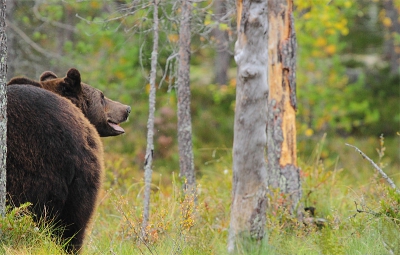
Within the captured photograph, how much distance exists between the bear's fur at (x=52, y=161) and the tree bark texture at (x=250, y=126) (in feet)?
4.40

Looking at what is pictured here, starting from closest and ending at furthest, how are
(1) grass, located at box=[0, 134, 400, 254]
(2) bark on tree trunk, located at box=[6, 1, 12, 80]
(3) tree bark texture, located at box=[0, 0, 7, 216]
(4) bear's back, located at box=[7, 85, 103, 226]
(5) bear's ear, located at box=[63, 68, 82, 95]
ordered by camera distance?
(3) tree bark texture, located at box=[0, 0, 7, 216], (1) grass, located at box=[0, 134, 400, 254], (4) bear's back, located at box=[7, 85, 103, 226], (5) bear's ear, located at box=[63, 68, 82, 95], (2) bark on tree trunk, located at box=[6, 1, 12, 80]

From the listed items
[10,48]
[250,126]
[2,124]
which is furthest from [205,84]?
[2,124]

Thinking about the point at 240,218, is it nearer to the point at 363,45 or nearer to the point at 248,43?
the point at 248,43

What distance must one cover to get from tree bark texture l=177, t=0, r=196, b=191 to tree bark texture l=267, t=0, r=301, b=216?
3.03 ft

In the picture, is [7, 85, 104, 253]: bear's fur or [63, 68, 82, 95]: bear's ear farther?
[63, 68, 82, 95]: bear's ear

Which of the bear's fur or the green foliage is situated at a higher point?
the bear's fur

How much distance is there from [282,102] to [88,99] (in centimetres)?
218

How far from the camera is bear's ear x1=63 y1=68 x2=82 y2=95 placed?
18.2 ft

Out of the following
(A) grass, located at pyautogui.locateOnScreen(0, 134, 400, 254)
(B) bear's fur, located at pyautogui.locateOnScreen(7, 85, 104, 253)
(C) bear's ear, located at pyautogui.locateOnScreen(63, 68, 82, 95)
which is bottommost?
(A) grass, located at pyautogui.locateOnScreen(0, 134, 400, 254)

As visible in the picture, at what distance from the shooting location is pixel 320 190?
6.95 metres

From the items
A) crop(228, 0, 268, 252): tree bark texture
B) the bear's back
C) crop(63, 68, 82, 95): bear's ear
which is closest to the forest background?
crop(228, 0, 268, 252): tree bark texture

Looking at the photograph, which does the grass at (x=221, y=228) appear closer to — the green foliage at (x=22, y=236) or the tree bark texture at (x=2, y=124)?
the green foliage at (x=22, y=236)

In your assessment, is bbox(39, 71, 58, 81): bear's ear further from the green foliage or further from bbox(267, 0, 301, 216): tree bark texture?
bbox(267, 0, 301, 216): tree bark texture

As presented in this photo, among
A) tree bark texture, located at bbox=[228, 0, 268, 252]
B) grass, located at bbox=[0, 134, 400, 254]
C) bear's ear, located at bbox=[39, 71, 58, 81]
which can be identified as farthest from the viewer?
bear's ear, located at bbox=[39, 71, 58, 81]
